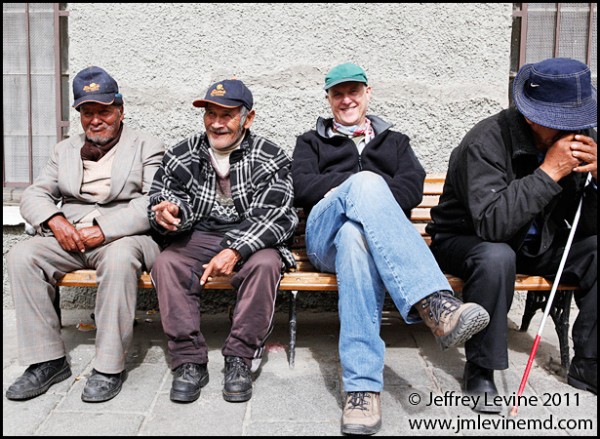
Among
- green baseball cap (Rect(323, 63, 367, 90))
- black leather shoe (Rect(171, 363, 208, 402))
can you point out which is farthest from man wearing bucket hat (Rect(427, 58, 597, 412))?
black leather shoe (Rect(171, 363, 208, 402))

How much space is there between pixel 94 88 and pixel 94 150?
361 millimetres

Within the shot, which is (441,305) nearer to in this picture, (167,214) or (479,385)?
(479,385)

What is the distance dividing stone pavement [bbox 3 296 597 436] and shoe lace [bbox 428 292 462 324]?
0.48 m

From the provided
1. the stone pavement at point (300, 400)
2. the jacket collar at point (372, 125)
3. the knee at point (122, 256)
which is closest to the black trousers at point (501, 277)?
the stone pavement at point (300, 400)

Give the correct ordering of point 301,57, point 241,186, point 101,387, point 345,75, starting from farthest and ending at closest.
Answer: point 301,57
point 345,75
point 241,186
point 101,387

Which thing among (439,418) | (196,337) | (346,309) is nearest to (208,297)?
(196,337)

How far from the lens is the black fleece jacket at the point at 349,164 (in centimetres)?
346

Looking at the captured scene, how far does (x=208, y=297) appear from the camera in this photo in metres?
4.39

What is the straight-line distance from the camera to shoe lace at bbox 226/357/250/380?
3.02 metres

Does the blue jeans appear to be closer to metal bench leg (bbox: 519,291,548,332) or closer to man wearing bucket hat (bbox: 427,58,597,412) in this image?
man wearing bucket hat (bbox: 427,58,597,412)

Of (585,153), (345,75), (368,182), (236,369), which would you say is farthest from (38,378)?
(585,153)

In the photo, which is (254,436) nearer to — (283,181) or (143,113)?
(283,181)

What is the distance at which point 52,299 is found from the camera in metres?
3.22

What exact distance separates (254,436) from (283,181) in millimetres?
1369
